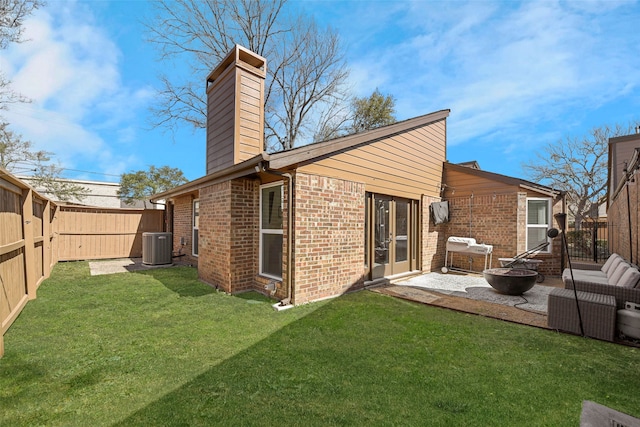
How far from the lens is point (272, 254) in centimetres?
550

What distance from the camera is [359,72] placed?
14781mm

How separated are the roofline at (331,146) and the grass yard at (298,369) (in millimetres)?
A: 2457

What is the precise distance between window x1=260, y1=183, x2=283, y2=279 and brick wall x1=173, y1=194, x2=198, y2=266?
4346mm

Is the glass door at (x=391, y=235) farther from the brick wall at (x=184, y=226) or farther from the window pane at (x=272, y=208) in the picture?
the brick wall at (x=184, y=226)

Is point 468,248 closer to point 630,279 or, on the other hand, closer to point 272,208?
point 630,279

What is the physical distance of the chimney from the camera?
623 cm

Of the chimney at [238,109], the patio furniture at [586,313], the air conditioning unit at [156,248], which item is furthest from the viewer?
the air conditioning unit at [156,248]

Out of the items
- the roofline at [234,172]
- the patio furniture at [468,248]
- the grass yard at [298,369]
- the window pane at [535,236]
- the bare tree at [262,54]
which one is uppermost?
the bare tree at [262,54]

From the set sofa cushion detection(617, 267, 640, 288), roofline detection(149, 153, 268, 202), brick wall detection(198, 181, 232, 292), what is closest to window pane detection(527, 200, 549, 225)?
sofa cushion detection(617, 267, 640, 288)

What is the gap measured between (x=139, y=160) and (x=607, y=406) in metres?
30.8

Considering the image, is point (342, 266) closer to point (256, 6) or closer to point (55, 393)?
point (55, 393)

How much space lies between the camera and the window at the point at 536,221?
7887 millimetres

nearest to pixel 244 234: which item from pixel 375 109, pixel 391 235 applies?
pixel 391 235

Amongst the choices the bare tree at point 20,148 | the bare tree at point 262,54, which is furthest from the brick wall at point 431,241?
the bare tree at point 262,54
